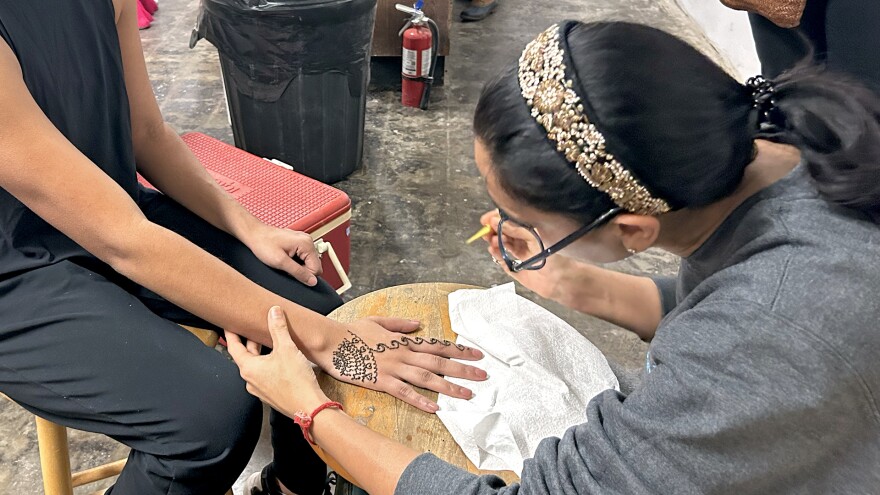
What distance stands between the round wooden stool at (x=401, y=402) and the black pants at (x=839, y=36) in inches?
38.4

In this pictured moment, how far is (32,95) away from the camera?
106 centimetres

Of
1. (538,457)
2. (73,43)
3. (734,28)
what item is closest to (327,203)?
(73,43)

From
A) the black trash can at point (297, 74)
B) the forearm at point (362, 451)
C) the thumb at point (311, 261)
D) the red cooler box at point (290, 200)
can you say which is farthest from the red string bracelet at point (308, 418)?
the black trash can at point (297, 74)

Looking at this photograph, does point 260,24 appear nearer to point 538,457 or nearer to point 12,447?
point 12,447

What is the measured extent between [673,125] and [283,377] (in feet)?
2.16

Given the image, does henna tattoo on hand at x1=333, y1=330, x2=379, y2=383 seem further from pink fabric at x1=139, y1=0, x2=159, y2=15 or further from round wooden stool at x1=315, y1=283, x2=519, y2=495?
pink fabric at x1=139, y1=0, x2=159, y2=15

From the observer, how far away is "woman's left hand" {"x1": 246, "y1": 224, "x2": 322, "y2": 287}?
1334mm

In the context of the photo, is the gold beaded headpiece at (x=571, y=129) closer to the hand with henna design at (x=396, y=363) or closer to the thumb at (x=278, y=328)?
the hand with henna design at (x=396, y=363)

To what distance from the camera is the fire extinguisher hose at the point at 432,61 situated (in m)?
3.05

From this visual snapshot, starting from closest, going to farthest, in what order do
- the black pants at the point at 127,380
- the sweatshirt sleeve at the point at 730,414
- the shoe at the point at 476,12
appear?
the sweatshirt sleeve at the point at 730,414 → the black pants at the point at 127,380 → the shoe at the point at 476,12

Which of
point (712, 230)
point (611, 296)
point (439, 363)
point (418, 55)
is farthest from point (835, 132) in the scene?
point (418, 55)

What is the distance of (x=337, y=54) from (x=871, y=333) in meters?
2.00

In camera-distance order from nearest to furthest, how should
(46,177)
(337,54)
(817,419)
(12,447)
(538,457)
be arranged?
(817,419) → (538,457) → (46,177) → (12,447) → (337,54)

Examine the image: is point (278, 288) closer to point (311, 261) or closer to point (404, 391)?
point (311, 261)
